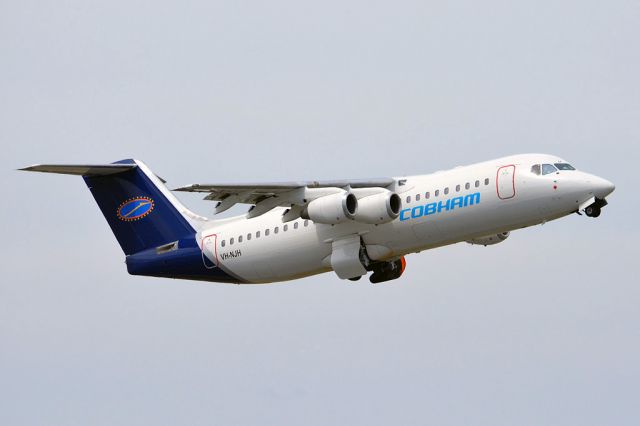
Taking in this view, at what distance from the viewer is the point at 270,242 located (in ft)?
113

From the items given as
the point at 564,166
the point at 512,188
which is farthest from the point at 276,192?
the point at 564,166

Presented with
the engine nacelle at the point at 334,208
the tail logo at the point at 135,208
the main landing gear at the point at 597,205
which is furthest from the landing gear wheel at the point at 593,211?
the tail logo at the point at 135,208

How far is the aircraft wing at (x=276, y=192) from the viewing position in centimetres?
3189

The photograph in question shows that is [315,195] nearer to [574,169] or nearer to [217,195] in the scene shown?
[217,195]

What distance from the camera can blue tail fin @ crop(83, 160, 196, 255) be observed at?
36.7 metres

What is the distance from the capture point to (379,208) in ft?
104

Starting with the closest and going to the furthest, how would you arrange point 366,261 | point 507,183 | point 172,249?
point 507,183
point 366,261
point 172,249

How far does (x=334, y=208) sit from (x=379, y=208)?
103cm

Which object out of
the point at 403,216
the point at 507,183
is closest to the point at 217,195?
the point at 403,216

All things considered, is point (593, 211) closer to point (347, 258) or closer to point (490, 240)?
point (490, 240)

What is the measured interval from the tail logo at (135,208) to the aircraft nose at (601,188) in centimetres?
1232

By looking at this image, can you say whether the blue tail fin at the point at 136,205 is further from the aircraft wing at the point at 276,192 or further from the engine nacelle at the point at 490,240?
the engine nacelle at the point at 490,240

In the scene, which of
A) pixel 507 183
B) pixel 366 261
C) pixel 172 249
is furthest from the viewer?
pixel 172 249

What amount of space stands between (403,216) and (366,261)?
164cm
